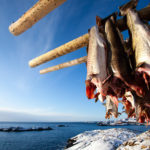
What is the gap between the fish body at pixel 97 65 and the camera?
114cm

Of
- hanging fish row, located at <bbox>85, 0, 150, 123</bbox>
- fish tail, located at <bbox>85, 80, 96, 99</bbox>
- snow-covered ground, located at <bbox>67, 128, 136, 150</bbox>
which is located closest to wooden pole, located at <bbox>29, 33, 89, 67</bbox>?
hanging fish row, located at <bbox>85, 0, 150, 123</bbox>

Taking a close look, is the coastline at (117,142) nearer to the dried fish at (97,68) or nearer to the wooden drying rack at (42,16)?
the dried fish at (97,68)

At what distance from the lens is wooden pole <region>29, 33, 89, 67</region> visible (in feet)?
6.26

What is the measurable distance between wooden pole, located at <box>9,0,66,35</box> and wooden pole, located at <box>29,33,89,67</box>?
61cm

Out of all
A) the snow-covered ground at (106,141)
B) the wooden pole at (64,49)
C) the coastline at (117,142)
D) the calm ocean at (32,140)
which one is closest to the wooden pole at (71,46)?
the wooden pole at (64,49)

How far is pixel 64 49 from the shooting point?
2.07 m

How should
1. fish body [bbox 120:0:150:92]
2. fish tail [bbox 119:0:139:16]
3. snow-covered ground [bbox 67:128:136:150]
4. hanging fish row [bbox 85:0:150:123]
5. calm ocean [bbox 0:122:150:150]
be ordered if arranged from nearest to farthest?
fish body [bbox 120:0:150:92] → hanging fish row [bbox 85:0:150:123] → fish tail [bbox 119:0:139:16] → snow-covered ground [bbox 67:128:136:150] → calm ocean [bbox 0:122:150:150]

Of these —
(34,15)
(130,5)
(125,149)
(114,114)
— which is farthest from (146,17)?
(125,149)

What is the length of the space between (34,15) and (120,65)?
134 centimetres

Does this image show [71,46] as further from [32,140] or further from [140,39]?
[32,140]

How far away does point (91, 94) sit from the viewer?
124 cm

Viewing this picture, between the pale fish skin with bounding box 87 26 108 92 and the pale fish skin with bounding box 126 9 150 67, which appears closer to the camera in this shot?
the pale fish skin with bounding box 126 9 150 67

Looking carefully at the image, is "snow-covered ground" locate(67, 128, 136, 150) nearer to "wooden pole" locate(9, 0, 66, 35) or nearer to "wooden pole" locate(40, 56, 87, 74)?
"wooden pole" locate(40, 56, 87, 74)

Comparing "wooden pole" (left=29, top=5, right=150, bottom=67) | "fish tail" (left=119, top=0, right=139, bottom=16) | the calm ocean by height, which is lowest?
the calm ocean
